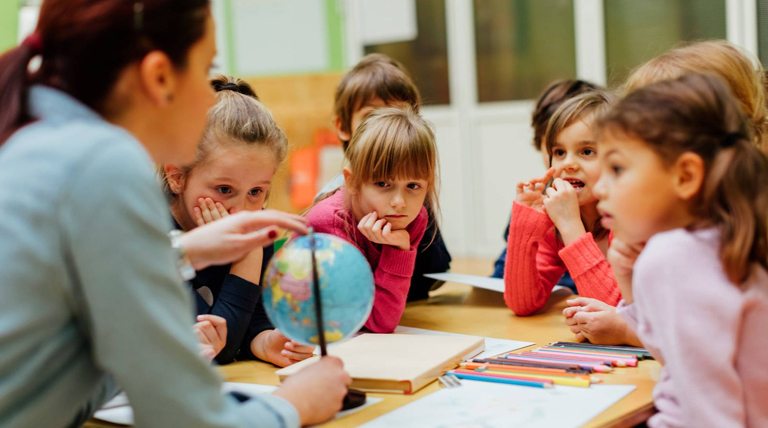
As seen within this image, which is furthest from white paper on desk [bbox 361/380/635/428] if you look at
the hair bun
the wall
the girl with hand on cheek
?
the wall

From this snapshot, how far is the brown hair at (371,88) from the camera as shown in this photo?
275cm

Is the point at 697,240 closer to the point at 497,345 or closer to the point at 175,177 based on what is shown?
the point at 497,345

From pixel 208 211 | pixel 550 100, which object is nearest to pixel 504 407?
pixel 208 211

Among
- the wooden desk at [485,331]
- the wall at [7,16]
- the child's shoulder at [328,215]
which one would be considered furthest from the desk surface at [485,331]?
the wall at [7,16]

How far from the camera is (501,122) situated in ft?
19.2

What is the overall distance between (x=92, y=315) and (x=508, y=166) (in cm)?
510

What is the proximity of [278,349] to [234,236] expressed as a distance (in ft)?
1.30

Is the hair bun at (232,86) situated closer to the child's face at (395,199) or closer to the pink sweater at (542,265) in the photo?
the child's face at (395,199)

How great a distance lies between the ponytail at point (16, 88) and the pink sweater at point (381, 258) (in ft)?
3.40

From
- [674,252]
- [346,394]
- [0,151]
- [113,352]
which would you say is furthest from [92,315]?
[674,252]

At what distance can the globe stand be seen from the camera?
49.3 inches

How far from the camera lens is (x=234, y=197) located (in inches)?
74.5

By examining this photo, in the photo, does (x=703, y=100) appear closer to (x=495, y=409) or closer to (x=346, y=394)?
(x=495, y=409)

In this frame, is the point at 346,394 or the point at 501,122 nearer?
the point at 346,394
